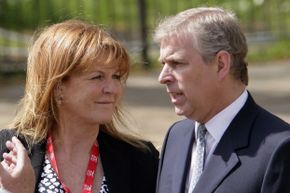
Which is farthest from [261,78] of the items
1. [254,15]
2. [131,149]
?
[131,149]

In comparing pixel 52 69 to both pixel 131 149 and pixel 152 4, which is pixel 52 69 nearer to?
pixel 131 149

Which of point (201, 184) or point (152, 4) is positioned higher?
point (201, 184)

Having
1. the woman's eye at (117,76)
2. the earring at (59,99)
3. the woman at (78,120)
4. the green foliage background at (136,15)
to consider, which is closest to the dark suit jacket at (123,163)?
the woman at (78,120)

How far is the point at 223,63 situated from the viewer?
421cm

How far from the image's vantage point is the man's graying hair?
A: 164 inches

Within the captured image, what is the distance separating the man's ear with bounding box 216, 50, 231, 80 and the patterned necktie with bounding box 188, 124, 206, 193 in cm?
28

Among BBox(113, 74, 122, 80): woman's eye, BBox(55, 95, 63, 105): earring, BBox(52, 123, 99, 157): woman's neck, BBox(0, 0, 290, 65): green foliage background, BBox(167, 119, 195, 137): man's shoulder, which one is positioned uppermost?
Result: BBox(113, 74, 122, 80): woman's eye

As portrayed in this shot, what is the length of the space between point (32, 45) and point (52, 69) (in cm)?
26

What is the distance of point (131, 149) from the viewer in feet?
16.3

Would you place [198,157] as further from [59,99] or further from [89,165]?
[59,99]

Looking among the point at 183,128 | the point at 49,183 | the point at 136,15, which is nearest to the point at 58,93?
the point at 49,183

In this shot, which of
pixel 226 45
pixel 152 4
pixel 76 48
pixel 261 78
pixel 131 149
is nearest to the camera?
pixel 226 45

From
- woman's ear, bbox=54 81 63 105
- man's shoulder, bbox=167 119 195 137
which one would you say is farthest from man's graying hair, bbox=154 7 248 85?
woman's ear, bbox=54 81 63 105

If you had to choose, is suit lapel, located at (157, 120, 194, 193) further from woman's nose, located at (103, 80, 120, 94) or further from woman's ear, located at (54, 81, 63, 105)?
woman's ear, located at (54, 81, 63, 105)
